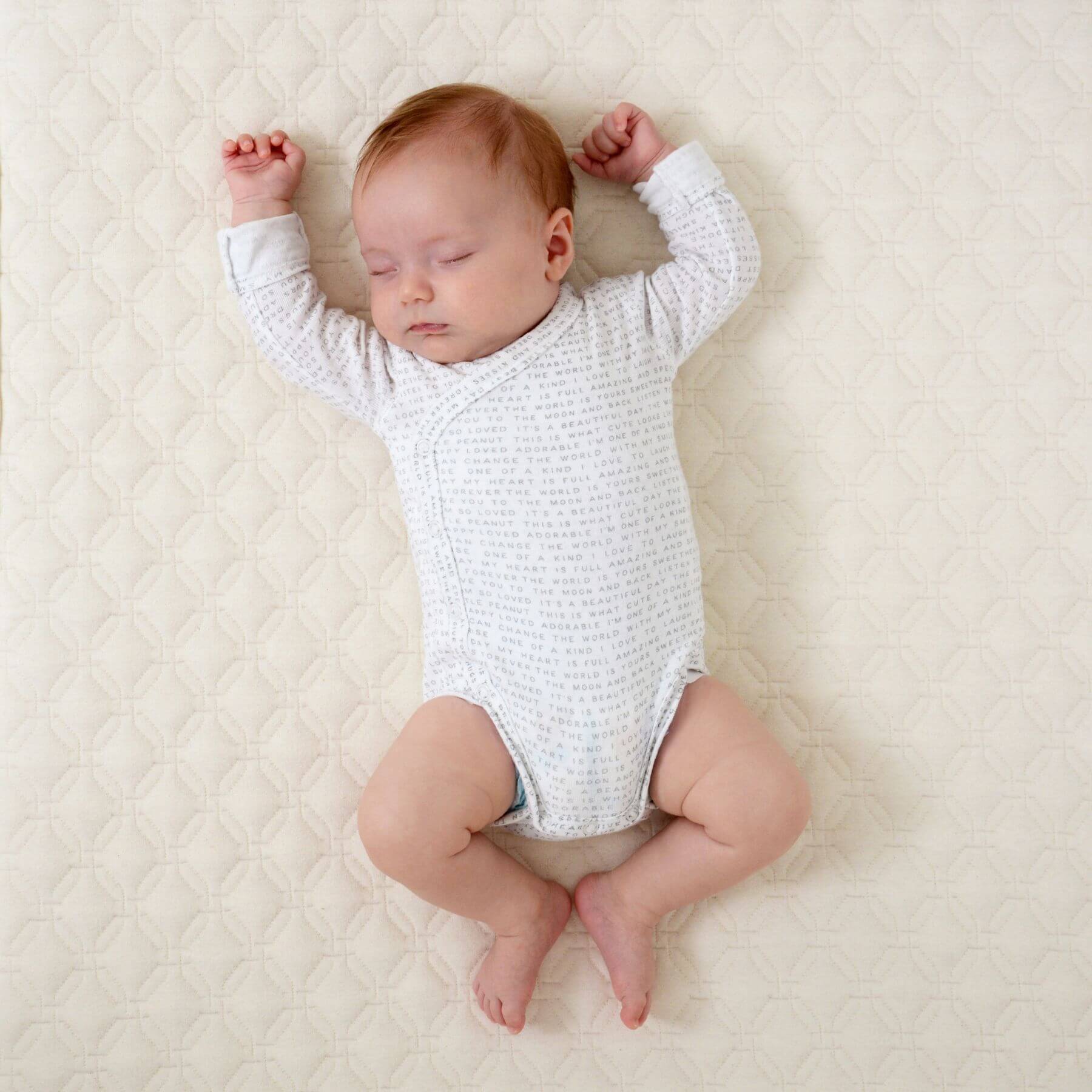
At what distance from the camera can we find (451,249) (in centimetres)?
104

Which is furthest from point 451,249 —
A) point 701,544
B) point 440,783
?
point 440,783

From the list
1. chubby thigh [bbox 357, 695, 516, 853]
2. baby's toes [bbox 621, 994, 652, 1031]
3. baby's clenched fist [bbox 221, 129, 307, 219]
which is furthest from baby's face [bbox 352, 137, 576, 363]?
baby's toes [bbox 621, 994, 652, 1031]

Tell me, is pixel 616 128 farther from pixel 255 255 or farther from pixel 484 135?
pixel 255 255

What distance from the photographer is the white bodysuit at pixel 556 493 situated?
41.6 inches

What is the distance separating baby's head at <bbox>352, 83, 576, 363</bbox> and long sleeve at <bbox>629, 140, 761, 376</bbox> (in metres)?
0.12

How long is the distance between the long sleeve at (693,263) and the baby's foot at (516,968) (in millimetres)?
642

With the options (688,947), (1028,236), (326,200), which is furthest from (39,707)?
(1028,236)

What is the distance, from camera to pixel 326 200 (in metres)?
1.18

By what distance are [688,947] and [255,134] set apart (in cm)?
108

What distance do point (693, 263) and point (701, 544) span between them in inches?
12.9

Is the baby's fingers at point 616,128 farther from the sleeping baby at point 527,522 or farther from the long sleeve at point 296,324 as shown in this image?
the long sleeve at point 296,324

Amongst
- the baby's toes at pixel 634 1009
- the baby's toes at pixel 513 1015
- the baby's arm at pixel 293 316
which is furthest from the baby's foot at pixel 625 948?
the baby's arm at pixel 293 316

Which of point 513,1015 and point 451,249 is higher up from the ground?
point 451,249

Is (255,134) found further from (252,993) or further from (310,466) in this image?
(252,993)
